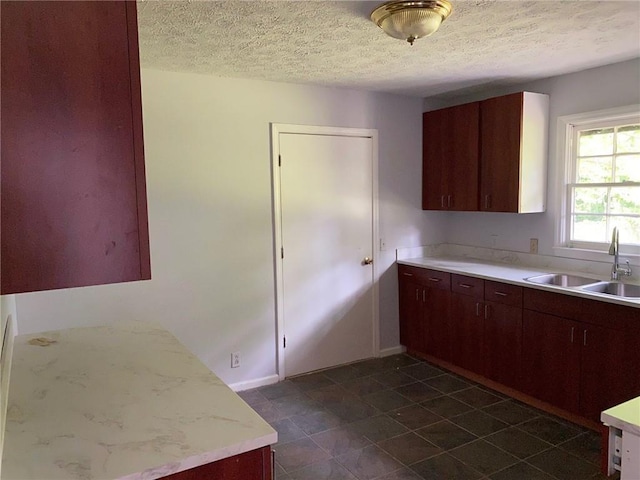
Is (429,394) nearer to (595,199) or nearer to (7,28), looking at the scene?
(595,199)

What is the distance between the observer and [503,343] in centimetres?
356

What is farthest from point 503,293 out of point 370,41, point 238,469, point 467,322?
point 238,469

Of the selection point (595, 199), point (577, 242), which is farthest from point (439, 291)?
point (595, 199)

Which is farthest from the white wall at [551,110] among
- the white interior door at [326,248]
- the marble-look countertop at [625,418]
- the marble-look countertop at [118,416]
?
the marble-look countertop at [118,416]

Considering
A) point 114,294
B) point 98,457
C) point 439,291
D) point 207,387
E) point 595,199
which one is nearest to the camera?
point 98,457

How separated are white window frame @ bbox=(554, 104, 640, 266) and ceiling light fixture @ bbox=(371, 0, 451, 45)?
1841 mm

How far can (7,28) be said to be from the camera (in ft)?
3.21

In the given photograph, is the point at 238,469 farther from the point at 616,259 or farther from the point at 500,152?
the point at 500,152

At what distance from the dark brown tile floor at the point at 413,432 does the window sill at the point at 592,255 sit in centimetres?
116

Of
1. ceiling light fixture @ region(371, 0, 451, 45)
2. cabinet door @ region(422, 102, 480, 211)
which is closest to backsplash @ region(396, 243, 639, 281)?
cabinet door @ region(422, 102, 480, 211)

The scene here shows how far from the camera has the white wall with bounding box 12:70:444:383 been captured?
10.9 ft

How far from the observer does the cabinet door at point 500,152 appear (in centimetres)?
366

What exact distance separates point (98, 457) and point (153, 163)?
245 cm

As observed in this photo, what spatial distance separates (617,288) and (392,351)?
1.98m
